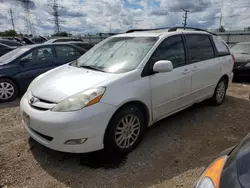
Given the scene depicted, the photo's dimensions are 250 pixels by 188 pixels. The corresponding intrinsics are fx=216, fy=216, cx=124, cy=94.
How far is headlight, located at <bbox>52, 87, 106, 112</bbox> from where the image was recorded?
2.54m

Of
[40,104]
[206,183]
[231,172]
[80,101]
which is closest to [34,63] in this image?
[40,104]

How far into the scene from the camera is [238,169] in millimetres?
1364

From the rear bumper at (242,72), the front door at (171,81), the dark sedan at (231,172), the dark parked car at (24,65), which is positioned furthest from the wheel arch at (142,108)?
the rear bumper at (242,72)

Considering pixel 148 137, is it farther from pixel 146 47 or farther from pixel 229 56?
pixel 229 56

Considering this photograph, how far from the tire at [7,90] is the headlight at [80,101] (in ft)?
12.0

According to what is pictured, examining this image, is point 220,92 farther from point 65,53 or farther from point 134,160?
point 65,53

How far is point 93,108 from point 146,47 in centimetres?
141

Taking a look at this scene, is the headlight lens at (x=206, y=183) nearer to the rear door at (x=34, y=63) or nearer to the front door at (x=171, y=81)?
the front door at (x=171, y=81)

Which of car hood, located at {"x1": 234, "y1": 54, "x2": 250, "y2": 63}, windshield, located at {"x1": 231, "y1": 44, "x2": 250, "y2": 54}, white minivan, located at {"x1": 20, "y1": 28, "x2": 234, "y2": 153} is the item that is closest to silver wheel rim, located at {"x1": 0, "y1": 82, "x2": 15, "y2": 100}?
white minivan, located at {"x1": 20, "y1": 28, "x2": 234, "y2": 153}

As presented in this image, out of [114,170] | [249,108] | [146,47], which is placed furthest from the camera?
[249,108]

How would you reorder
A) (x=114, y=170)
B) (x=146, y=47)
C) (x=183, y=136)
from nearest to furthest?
(x=114, y=170) < (x=146, y=47) < (x=183, y=136)

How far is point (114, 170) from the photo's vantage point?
2723 millimetres

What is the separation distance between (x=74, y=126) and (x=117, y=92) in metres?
0.68

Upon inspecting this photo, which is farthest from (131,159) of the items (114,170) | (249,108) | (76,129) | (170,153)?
(249,108)
